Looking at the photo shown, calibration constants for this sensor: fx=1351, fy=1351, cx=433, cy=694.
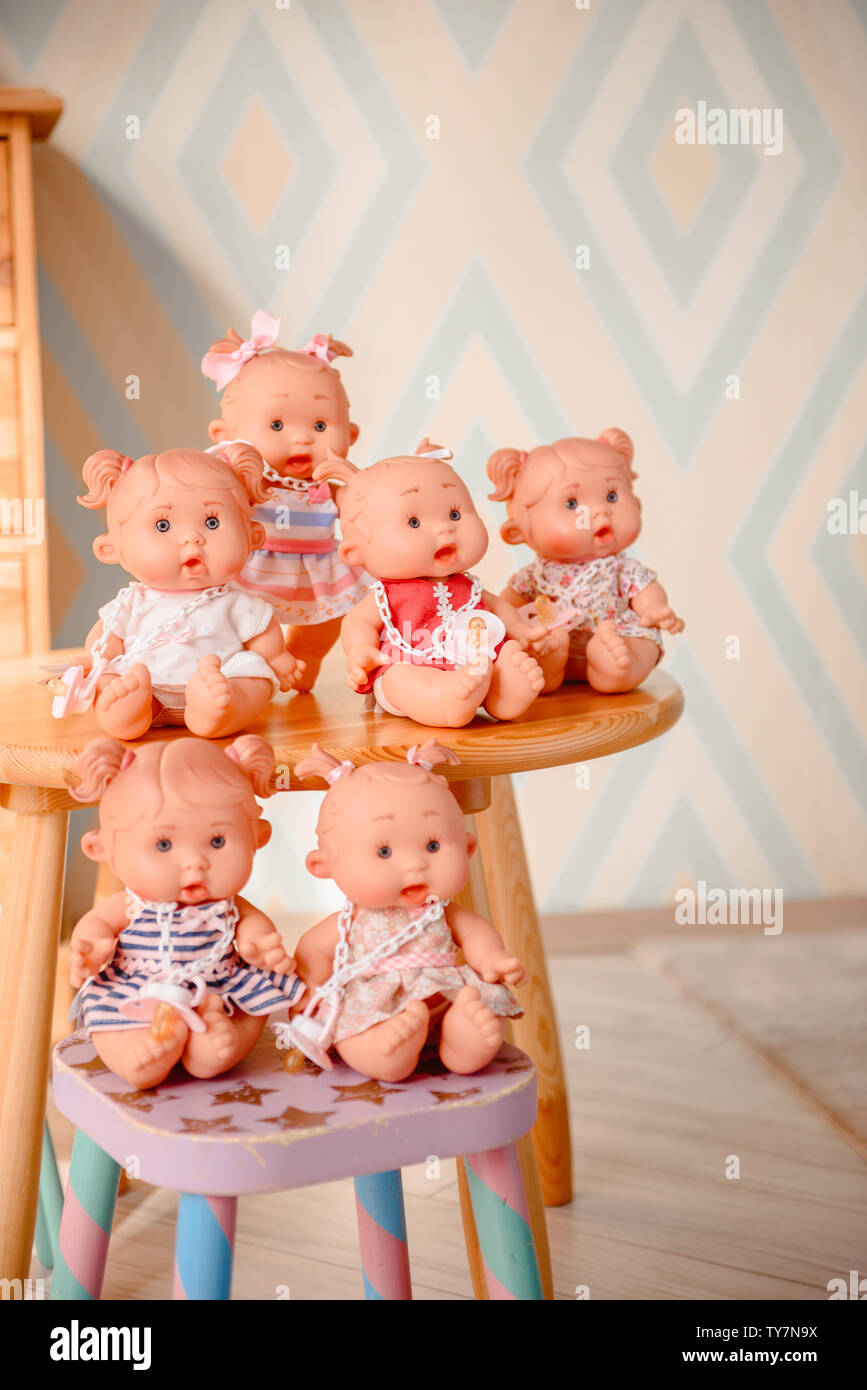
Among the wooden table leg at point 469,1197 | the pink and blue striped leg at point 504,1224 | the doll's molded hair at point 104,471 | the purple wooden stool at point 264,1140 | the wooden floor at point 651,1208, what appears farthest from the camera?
the wooden floor at point 651,1208

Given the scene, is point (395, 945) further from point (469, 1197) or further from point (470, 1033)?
point (469, 1197)

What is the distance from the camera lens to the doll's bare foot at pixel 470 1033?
925 mm

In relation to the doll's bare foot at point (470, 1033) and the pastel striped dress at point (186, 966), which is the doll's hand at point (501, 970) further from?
the pastel striped dress at point (186, 966)

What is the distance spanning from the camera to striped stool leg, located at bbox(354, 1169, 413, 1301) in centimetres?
106

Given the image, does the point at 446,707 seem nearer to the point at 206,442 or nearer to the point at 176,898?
the point at 176,898

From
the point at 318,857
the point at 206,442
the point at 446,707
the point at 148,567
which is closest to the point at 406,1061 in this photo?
the point at 318,857

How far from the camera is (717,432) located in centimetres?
265

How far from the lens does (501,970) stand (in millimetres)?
963

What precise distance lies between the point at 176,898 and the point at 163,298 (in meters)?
1.83

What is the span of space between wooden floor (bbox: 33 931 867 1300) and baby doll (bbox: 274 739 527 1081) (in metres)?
0.69

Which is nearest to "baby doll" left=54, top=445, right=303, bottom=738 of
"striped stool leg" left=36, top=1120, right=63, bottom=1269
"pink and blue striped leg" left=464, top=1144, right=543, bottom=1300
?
"pink and blue striped leg" left=464, top=1144, right=543, bottom=1300

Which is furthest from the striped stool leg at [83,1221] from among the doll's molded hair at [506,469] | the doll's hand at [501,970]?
the doll's molded hair at [506,469]

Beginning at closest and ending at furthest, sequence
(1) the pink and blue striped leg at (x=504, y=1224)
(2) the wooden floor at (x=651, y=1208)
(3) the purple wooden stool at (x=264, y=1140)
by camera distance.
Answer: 1. (3) the purple wooden stool at (x=264, y=1140)
2. (1) the pink and blue striped leg at (x=504, y=1224)
3. (2) the wooden floor at (x=651, y=1208)

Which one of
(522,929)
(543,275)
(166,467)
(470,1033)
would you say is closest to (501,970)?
(470,1033)
